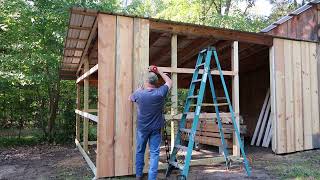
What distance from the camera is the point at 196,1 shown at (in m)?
20.1

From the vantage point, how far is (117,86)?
511 cm

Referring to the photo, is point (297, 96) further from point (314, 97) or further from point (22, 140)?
point (22, 140)

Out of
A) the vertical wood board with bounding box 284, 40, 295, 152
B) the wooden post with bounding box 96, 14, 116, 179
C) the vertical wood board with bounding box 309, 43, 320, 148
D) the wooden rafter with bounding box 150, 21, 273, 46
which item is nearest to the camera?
the wooden post with bounding box 96, 14, 116, 179

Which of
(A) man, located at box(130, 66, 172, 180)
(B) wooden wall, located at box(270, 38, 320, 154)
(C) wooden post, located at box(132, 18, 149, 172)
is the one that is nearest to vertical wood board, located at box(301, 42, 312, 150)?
(B) wooden wall, located at box(270, 38, 320, 154)

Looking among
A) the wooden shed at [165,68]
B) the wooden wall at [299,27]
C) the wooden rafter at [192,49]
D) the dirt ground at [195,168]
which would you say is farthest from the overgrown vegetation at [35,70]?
the wooden wall at [299,27]

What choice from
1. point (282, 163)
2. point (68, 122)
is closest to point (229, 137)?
point (282, 163)

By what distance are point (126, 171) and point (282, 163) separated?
3451 millimetres

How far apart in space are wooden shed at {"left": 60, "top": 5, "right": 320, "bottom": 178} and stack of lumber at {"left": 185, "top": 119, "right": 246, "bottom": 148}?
0.56 meters

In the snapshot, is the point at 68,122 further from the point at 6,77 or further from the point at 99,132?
the point at 99,132

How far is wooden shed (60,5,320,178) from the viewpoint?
198 inches

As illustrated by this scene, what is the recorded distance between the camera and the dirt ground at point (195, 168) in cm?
526

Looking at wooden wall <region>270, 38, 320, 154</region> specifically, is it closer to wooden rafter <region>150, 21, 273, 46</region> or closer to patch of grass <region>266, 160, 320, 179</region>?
wooden rafter <region>150, 21, 273, 46</region>

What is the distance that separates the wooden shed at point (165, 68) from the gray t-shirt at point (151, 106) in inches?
27.4

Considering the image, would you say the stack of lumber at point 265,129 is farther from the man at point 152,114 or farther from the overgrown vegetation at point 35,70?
the overgrown vegetation at point 35,70
